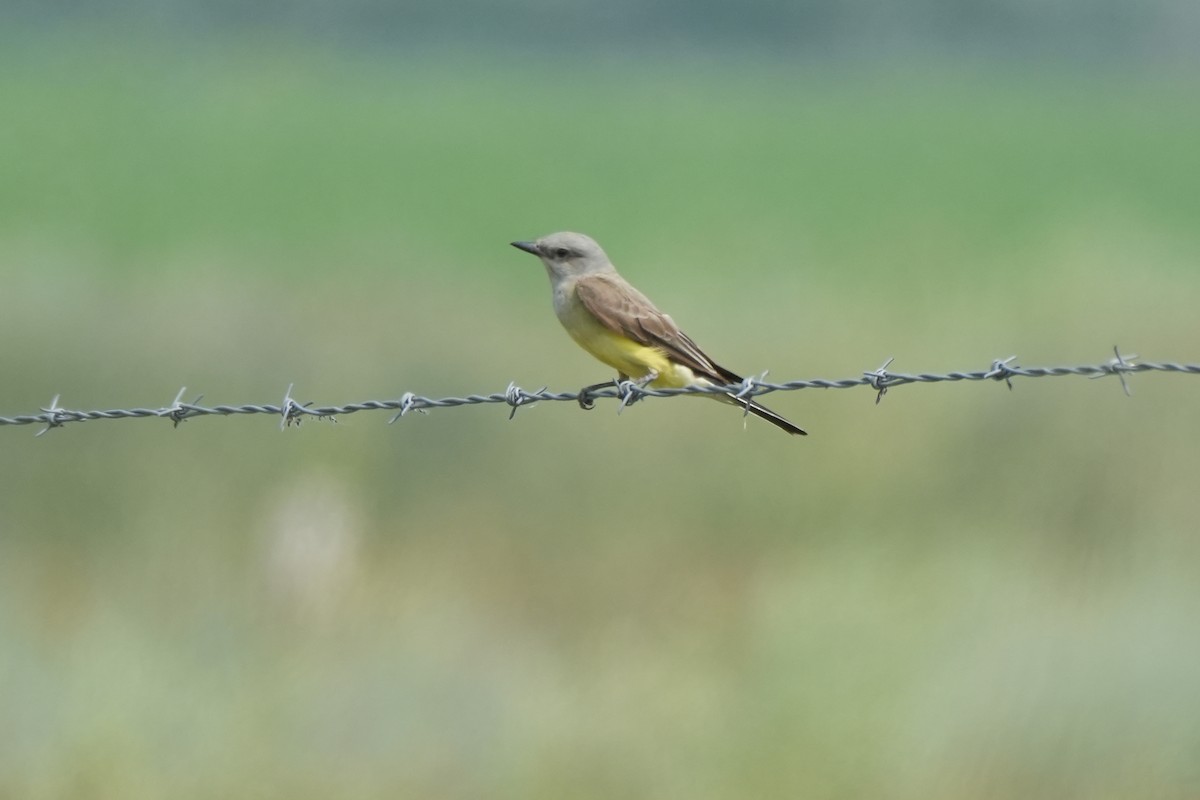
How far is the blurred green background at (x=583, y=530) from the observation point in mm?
7215

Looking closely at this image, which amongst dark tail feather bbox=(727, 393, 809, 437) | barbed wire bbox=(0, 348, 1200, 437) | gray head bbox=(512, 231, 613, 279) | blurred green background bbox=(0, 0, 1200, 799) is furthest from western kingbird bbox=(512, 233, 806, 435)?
blurred green background bbox=(0, 0, 1200, 799)

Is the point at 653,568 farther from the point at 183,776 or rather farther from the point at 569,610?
the point at 183,776

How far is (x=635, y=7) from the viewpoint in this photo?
4053 centimetres

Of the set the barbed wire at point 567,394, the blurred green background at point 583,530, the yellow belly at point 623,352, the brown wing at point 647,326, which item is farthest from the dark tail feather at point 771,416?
the blurred green background at point 583,530

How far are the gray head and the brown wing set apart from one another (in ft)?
1.23

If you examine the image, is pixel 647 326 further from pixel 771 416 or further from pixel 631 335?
pixel 771 416

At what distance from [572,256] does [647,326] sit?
2.19 ft

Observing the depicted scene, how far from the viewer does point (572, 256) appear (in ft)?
23.6

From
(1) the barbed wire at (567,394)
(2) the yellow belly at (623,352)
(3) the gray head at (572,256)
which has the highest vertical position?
(3) the gray head at (572,256)

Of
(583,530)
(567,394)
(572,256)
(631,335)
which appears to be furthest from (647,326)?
(583,530)

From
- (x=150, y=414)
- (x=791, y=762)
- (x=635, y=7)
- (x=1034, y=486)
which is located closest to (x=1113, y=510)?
(x=1034, y=486)

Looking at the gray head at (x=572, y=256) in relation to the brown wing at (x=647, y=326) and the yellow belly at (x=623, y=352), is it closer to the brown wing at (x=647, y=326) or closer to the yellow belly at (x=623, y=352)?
the yellow belly at (x=623, y=352)

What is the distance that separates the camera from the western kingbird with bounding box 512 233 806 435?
21.9ft

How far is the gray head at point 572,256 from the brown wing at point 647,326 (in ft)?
1.23
